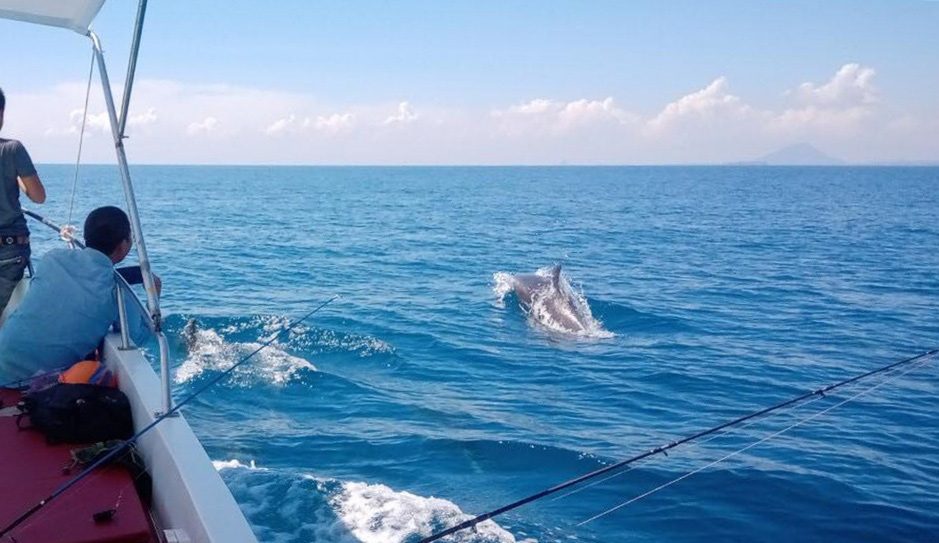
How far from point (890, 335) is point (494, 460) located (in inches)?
476

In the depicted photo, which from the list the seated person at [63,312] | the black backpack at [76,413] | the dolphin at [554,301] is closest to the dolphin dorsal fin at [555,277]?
the dolphin at [554,301]

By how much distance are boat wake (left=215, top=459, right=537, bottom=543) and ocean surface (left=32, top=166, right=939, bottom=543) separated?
0.03 meters

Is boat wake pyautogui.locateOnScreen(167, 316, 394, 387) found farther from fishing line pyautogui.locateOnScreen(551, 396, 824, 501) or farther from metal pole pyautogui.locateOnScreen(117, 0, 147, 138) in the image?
metal pole pyautogui.locateOnScreen(117, 0, 147, 138)

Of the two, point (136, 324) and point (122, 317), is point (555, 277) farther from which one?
point (122, 317)

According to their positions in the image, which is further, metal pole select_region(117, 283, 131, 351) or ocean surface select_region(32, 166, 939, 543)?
ocean surface select_region(32, 166, 939, 543)

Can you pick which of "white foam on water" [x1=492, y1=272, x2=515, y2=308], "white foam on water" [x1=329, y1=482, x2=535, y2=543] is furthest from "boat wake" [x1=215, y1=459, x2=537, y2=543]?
"white foam on water" [x1=492, y1=272, x2=515, y2=308]

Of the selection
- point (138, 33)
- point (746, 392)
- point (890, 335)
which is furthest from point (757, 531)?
point (890, 335)

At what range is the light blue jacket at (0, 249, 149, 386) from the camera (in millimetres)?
4992

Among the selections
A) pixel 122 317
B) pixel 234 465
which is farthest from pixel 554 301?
pixel 122 317

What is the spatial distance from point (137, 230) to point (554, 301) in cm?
1669

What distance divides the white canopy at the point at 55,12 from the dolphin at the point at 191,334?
10475 millimetres

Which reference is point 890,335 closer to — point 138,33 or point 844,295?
point 844,295

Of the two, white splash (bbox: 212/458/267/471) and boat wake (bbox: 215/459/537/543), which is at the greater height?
white splash (bbox: 212/458/267/471)

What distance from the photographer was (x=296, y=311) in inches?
801
